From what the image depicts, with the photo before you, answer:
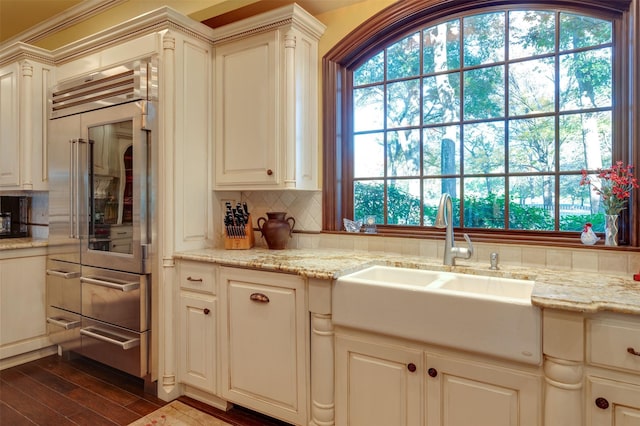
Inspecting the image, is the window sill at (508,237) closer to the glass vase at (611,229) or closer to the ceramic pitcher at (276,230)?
the glass vase at (611,229)

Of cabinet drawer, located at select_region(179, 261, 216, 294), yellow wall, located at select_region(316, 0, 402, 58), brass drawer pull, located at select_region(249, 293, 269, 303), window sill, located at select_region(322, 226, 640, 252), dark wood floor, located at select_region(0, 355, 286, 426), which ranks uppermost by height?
yellow wall, located at select_region(316, 0, 402, 58)

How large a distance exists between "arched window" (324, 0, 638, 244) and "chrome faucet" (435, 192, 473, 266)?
264mm

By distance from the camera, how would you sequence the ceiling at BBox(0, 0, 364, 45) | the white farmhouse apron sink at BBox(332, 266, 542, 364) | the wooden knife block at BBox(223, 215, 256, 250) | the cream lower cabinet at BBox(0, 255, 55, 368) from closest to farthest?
1. the white farmhouse apron sink at BBox(332, 266, 542, 364)
2. the ceiling at BBox(0, 0, 364, 45)
3. the wooden knife block at BBox(223, 215, 256, 250)
4. the cream lower cabinet at BBox(0, 255, 55, 368)

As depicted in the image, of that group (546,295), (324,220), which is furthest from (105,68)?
(546,295)

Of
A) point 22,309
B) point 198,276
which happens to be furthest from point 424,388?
point 22,309

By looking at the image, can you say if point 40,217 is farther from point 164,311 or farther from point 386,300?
point 386,300

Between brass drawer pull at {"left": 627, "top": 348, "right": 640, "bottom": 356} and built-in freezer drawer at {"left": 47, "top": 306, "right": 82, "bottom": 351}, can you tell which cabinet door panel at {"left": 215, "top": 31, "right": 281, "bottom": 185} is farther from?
brass drawer pull at {"left": 627, "top": 348, "right": 640, "bottom": 356}

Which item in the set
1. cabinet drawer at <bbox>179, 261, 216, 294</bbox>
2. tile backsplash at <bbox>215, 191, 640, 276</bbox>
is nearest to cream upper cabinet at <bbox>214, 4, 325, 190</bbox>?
tile backsplash at <bbox>215, 191, 640, 276</bbox>

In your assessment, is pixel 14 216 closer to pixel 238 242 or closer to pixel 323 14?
pixel 238 242

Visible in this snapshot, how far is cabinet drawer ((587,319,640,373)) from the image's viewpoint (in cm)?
128

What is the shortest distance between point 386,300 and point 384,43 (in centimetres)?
176

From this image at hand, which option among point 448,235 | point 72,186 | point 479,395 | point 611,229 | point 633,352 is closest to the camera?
point 633,352

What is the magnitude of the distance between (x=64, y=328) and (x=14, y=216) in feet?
5.09

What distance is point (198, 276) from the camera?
2342 mm
